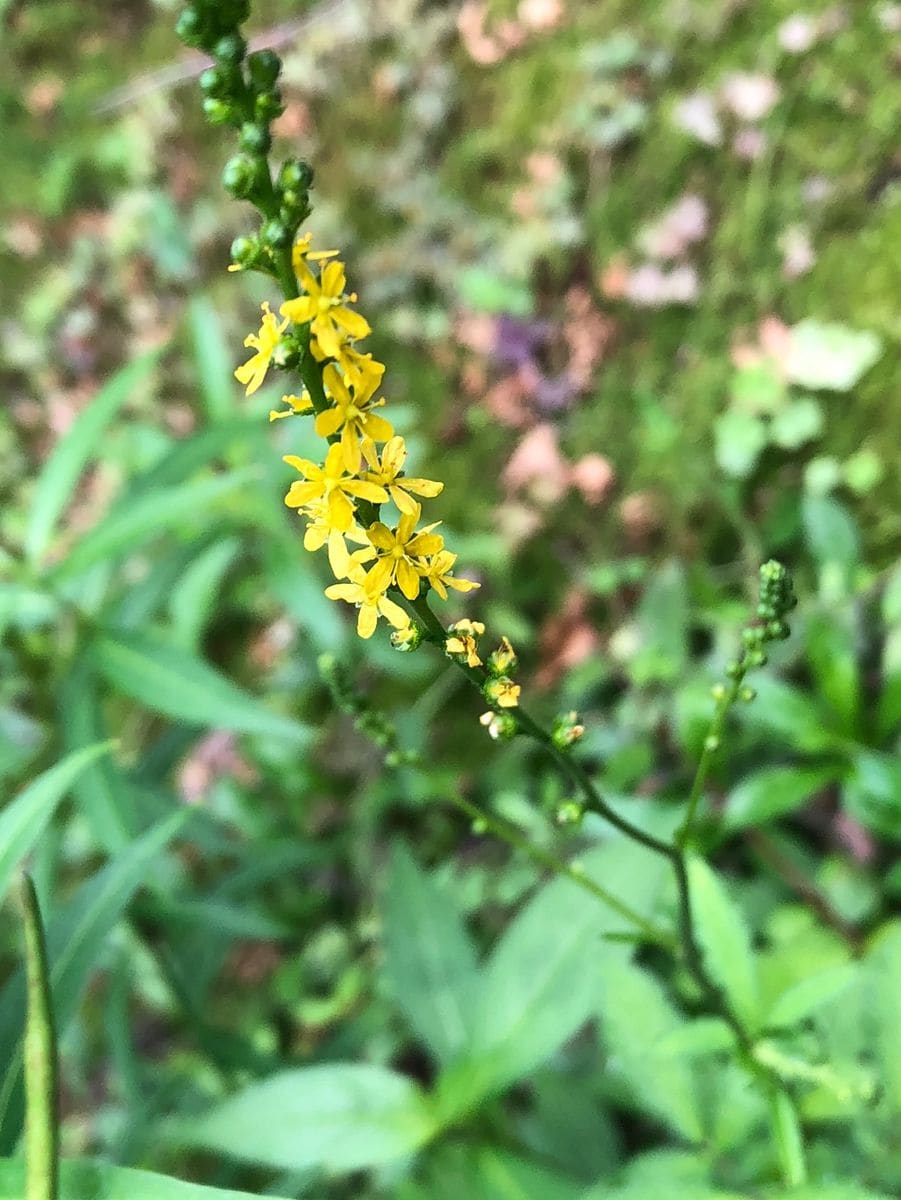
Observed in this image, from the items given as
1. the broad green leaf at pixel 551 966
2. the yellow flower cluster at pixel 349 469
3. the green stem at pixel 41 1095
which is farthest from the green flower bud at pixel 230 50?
the broad green leaf at pixel 551 966

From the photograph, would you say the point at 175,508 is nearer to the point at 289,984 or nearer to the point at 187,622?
the point at 187,622

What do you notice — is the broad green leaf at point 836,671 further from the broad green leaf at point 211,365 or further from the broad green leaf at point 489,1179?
the broad green leaf at point 211,365

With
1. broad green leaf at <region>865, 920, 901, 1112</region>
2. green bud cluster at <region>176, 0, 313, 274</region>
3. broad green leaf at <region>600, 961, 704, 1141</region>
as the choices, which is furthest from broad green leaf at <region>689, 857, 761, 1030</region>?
green bud cluster at <region>176, 0, 313, 274</region>

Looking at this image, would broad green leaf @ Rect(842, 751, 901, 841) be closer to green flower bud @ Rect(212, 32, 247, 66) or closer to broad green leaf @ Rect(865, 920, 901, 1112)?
broad green leaf @ Rect(865, 920, 901, 1112)

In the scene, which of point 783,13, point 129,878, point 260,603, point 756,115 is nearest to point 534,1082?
point 129,878

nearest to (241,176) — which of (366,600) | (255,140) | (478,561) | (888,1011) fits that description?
(255,140)

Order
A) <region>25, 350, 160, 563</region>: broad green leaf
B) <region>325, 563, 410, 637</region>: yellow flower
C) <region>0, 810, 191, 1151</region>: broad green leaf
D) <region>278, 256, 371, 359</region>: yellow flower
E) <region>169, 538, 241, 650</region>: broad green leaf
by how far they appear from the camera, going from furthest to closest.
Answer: <region>169, 538, 241, 650</region>: broad green leaf
<region>25, 350, 160, 563</region>: broad green leaf
<region>0, 810, 191, 1151</region>: broad green leaf
<region>325, 563, 410, 637</region>: yellow flower
<region>278, 256, 371, 359</region>: yellow flower

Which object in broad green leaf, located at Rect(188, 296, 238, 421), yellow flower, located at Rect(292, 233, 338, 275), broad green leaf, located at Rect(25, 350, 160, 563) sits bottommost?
yellow flower, located at Rect(292, 233, 338, 275)
